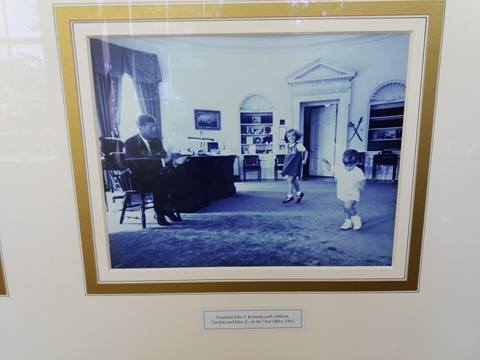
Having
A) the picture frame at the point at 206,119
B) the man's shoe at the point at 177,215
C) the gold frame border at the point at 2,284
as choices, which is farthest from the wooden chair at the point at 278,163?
the gold frame border at the point at 2,284

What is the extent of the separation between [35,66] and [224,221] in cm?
86

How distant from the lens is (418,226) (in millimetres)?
954

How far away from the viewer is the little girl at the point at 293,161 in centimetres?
92

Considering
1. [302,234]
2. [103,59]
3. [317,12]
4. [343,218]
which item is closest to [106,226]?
[103,59]

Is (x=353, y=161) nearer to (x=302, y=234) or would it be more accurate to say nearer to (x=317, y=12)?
(x=302, y=234)

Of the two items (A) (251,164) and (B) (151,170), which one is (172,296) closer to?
(B) (151,170)

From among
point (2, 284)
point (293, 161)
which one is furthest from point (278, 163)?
point (2, 284)

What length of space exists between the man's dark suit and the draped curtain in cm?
9

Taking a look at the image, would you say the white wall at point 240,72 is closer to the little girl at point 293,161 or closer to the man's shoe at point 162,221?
the little girl at point 293,161

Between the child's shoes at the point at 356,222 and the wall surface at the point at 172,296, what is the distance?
0.26 m

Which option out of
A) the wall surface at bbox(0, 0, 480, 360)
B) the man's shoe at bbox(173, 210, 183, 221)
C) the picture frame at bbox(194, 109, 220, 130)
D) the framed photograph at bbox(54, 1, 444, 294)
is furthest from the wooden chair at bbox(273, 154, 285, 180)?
the wall surface at bbox(0, 0, 480, 360)

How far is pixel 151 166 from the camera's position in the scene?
0.93 m

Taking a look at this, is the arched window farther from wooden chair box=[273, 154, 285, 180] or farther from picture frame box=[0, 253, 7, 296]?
picture frame box=[0, 253, 7, 296]

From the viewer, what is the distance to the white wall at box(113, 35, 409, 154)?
0.87 m
